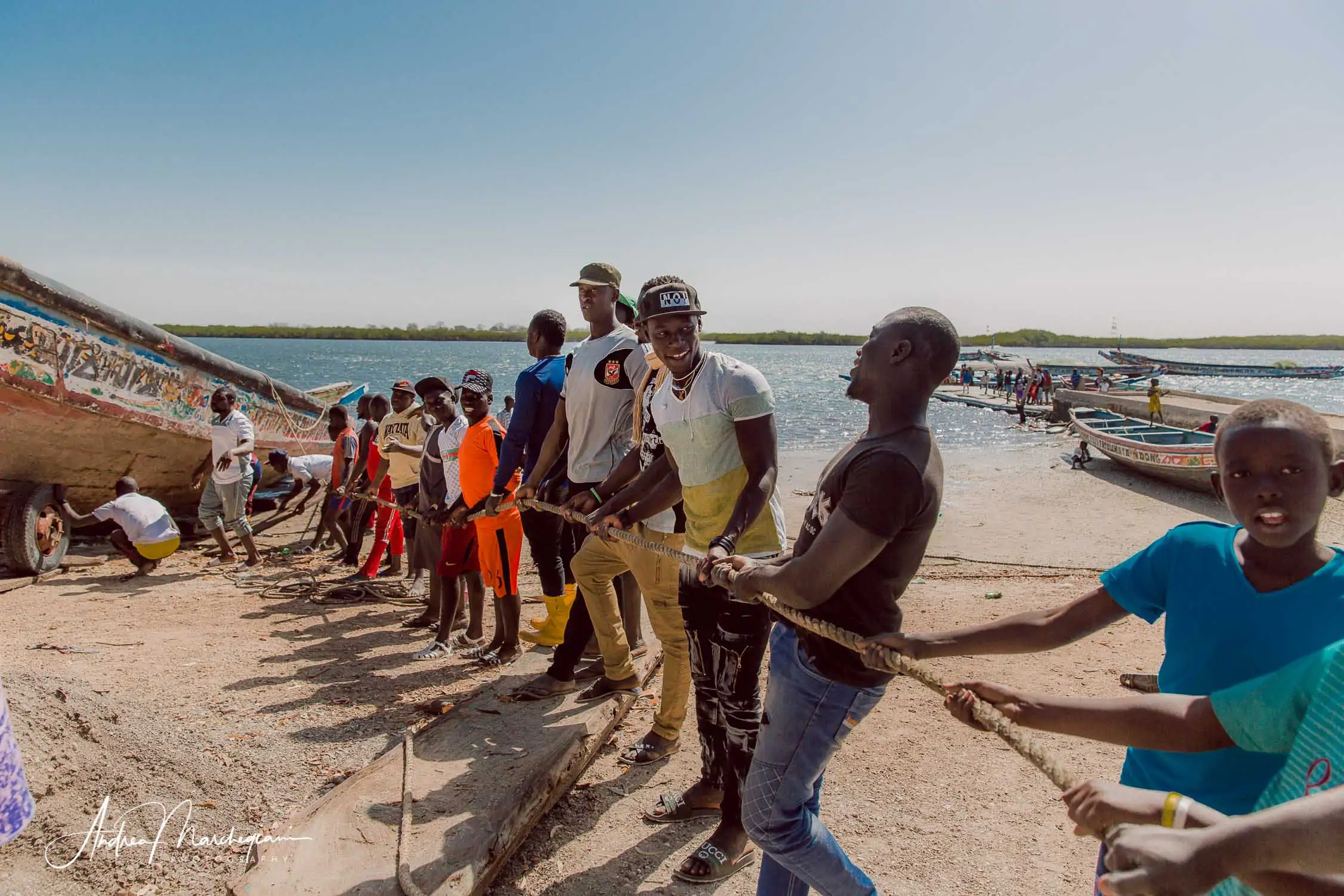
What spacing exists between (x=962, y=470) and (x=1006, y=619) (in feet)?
66.9

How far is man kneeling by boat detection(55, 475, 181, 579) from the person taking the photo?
28.7 ft

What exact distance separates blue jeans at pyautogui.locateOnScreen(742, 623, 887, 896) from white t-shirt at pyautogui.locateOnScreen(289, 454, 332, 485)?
10.9 metres

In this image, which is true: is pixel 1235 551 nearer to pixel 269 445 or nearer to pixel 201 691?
pixel 201 691

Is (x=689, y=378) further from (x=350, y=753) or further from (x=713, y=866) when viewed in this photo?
(x=350, y=753)

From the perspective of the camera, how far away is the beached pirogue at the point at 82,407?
8672 millimetres

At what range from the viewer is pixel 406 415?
25.9 feet

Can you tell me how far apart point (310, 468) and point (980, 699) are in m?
12.3

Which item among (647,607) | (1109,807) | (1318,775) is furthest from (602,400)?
(1318,775)

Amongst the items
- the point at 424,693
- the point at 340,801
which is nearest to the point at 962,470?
→ the point at 424,693

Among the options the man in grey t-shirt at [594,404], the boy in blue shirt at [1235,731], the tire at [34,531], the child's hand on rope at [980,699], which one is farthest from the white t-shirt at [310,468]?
the boy in blue shirt at [1235,731]

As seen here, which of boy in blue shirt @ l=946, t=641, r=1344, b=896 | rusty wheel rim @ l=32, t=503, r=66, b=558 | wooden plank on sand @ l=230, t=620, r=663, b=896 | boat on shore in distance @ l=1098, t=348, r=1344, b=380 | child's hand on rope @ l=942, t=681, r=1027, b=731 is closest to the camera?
boy in blue shirt @ l=946, t=641, r=1344, b=896

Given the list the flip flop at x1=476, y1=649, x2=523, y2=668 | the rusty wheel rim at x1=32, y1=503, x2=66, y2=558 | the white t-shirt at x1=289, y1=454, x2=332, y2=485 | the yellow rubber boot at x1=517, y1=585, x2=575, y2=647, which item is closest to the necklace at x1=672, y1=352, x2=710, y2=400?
the yellow rubber boot at x1=517, y1=585, x2=575, y2=647

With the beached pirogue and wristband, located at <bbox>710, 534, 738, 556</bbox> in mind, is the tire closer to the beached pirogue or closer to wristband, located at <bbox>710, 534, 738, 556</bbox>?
the beached pirogue

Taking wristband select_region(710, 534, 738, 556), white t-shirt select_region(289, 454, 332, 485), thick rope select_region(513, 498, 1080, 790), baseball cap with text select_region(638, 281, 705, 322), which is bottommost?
white t-shirt select_region(289, 454, 332, 485)
